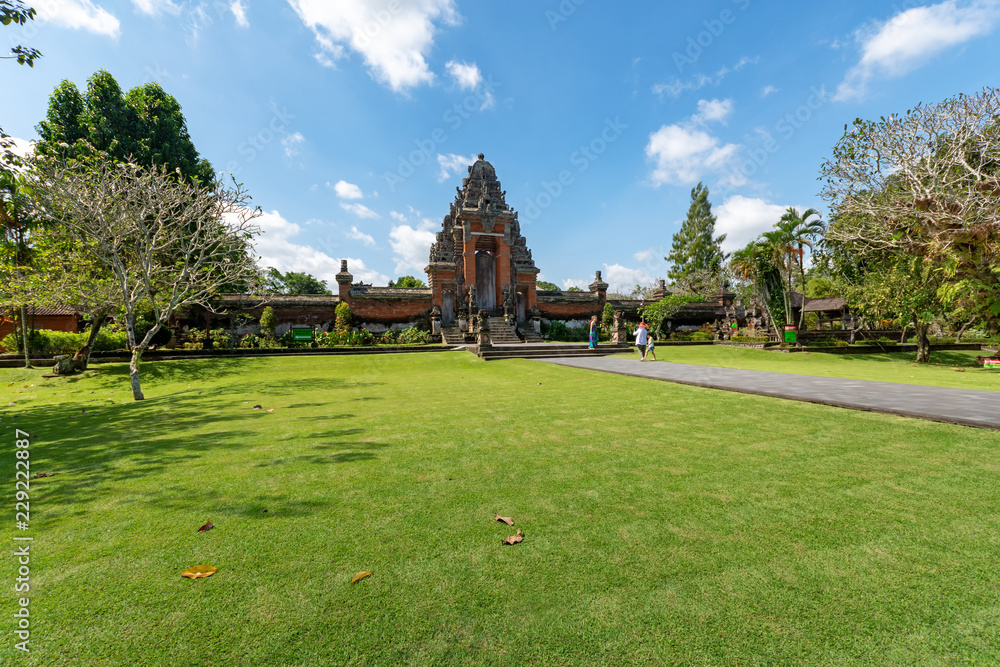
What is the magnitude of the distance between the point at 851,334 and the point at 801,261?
5089mm

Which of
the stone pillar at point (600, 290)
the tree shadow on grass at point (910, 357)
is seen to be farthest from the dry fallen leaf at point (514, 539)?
the stone pillar at point (600, 290)

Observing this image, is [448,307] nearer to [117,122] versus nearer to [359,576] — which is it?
[117,122]

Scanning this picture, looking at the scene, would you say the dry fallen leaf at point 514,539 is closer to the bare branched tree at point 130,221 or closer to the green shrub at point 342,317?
the bare branched tree at point 130,221

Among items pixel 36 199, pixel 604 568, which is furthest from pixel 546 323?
pixel 604 568

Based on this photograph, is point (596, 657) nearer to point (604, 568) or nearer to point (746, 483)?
point (604, 568)

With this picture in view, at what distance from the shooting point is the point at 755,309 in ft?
90.8

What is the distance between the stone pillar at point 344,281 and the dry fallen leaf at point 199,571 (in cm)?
2299

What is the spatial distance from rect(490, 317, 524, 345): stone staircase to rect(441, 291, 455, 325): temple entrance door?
2.67 m

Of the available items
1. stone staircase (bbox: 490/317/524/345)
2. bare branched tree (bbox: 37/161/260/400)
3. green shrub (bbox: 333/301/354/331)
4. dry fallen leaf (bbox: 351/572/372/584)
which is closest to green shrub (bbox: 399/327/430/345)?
green shrub (bbox: 333/301/354/331)

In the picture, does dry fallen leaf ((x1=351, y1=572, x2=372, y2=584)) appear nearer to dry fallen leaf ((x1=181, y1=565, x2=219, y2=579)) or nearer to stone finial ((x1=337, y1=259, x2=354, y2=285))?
dry fallen leaf ((x1=181, y1=565, x2=219, y2=579))

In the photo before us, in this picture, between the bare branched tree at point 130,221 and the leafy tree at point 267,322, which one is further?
the leafy tree at point 267,322

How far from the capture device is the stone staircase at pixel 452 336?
886 inches

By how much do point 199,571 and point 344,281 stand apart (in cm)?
2324

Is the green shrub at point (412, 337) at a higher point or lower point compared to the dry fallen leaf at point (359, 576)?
higher
